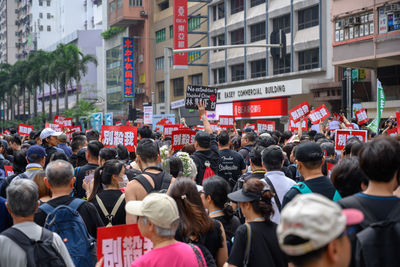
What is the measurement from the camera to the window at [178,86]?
54.9 m

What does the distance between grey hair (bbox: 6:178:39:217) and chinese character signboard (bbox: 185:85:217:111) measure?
9.71 meters

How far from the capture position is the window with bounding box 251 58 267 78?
1624 inches

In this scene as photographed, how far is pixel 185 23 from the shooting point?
4600 cm

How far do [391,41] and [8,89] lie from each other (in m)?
72.3

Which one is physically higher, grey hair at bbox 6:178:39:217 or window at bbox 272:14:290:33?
window at bbox 272:14:290:33

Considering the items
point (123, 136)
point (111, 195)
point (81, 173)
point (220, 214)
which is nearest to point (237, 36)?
point (123, 136)

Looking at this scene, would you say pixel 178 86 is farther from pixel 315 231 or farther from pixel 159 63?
pixel 315 231

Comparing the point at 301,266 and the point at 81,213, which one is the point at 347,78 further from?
the point at 301,266

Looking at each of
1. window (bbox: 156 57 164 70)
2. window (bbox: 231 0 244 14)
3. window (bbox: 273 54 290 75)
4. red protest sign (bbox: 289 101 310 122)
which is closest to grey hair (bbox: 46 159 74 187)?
red protest sign (bbox: 289 101 310 122)

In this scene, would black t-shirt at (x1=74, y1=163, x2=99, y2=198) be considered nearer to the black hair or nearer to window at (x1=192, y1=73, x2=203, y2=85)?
the black hair

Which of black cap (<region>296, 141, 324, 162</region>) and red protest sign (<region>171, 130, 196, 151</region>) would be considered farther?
red protest sign (<region>171, 130, 196, 151</region>)

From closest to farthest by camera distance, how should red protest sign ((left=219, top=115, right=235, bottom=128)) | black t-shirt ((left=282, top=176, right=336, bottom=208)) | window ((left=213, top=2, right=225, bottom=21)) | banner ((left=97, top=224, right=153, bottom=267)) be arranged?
1. banner ((left=97, top=224, right=153, bottom=267))
2. black t-shirt ((left=282, top=176, right=336, bottom=208))
3. red protest sign ((left=219, top=115, right=235, bottom=128))
4. window ((left=213, top=2, right=225, bottom=21))

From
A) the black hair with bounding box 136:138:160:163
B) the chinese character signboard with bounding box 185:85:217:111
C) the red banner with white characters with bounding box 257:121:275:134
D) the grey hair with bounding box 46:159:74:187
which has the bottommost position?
the grey hair with bounding box 46:159:74:187

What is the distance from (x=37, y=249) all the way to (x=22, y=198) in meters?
0.40
